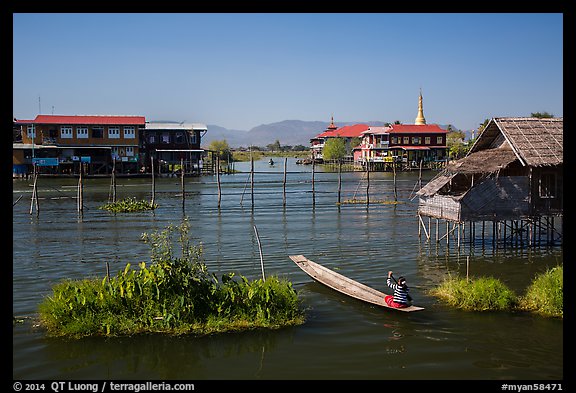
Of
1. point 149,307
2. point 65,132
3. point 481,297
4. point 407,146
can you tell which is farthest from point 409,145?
point 149,307

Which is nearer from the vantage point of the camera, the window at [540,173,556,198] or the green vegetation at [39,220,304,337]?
the green vegetation at [39,220,304,337]

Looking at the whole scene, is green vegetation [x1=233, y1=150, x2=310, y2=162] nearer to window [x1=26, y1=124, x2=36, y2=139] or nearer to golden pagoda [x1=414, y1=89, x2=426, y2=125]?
golden pagoda [x1=414, y1=89, x2=426, y2=125]

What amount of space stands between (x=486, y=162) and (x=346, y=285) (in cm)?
923

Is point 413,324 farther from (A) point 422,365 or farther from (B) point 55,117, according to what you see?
(B) point 55,117

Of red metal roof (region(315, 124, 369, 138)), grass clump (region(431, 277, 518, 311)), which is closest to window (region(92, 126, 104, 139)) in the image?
grass clump (region(431, 277, 518, 311))

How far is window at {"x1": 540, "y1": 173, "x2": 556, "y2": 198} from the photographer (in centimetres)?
2128

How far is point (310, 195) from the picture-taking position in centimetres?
4681

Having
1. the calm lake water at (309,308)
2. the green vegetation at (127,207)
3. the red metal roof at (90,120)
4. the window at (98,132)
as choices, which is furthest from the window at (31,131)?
the green vegetation at (127,207)

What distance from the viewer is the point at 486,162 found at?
21469 mm

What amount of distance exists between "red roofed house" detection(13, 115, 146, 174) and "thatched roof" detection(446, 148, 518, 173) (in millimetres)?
45766

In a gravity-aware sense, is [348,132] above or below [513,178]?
above

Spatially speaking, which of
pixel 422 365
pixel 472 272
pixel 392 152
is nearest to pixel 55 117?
pixel 392 152

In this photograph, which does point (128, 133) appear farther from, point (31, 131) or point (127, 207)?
point (127, 207)

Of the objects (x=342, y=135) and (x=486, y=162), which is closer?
(x=486, y=162)
